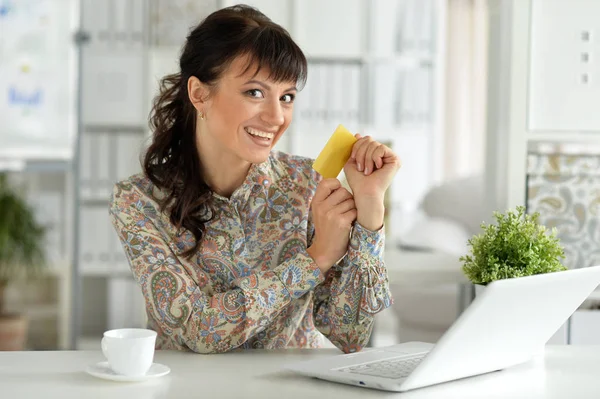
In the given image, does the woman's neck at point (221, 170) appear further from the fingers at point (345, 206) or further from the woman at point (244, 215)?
the fingers at point (345, 206)

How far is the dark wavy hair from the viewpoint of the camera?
150 cm

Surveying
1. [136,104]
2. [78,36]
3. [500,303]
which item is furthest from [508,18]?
[136,104]

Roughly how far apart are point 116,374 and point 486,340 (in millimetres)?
494

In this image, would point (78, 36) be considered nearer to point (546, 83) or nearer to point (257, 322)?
point (546, 83)

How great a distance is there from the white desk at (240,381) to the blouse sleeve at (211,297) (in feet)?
0.25

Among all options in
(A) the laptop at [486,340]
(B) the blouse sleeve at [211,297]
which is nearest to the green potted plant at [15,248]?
(B) the blouse sleeve at [211,297]

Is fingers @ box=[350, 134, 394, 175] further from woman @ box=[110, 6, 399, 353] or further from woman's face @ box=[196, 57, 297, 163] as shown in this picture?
woman's face @ box=[196, 57, 297, 163]

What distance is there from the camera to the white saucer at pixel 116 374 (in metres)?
1.08

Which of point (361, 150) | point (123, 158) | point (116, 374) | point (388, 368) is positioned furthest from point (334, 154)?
point (123, 158)

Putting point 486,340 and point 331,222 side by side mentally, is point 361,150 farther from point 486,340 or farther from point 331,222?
point 486,340

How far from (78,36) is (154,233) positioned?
8.65 feet

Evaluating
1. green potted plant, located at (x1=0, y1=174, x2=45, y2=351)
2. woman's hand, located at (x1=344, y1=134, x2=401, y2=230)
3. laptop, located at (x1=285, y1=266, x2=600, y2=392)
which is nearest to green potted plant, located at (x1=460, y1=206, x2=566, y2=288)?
laptop, located at (x1=285, y1=266, x2=600, y2=392)

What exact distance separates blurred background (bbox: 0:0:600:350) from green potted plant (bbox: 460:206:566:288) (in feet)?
3.89

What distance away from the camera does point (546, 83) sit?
2.17 meters
